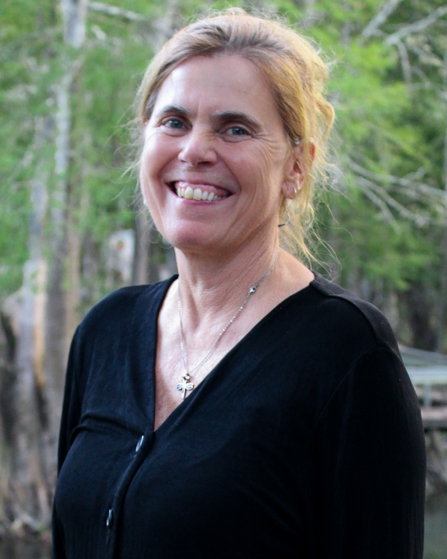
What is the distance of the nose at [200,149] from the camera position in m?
1.48

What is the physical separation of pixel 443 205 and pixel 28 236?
21.6 feet

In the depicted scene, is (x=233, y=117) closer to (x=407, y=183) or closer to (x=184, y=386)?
(x=184, y=386)

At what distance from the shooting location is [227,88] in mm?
1465

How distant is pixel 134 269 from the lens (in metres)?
9.81

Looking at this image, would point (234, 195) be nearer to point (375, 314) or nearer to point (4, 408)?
point (375, 314)

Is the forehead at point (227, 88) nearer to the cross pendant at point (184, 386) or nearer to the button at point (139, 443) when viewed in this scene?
the cross pendant at point (184, 386)

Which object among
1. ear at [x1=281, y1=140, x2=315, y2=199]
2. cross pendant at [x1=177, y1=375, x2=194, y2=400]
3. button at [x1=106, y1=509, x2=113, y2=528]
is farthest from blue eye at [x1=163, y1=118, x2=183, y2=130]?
button at [x1=106, y1=509, x2=113, y2=528]

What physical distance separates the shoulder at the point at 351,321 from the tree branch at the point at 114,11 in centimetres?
699

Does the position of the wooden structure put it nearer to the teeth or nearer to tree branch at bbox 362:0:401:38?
tree branch at bbox 362:0:401:38

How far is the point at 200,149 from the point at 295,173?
0.80 ft

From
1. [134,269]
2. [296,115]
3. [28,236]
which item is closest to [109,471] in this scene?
[296,115]

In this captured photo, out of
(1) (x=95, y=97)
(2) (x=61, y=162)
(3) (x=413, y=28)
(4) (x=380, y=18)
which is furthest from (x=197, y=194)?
(3) (x=413, y=28)

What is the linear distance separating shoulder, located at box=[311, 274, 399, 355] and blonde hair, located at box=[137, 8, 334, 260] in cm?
32

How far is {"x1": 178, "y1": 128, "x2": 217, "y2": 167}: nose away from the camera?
1481 millimetres
